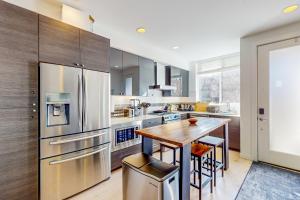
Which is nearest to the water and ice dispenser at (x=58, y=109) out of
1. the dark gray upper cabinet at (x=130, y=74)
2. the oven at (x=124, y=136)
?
the oven at (x=124, y=136)

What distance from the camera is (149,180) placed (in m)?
1.44

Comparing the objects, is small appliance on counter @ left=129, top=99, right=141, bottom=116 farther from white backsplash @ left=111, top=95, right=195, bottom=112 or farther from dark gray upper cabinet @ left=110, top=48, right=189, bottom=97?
dark gray upper cabinet @ left=110, top=48, right=189, bottom=97

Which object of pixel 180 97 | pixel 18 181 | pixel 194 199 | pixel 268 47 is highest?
pixel 268 47

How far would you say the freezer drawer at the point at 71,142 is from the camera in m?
1.82

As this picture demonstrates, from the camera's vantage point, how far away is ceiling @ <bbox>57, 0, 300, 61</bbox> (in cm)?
219

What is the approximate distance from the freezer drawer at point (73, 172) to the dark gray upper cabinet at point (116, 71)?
113cm

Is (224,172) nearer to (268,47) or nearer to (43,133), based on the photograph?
(268,47)

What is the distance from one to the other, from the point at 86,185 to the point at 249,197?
225 cm

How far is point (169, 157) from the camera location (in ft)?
10.9

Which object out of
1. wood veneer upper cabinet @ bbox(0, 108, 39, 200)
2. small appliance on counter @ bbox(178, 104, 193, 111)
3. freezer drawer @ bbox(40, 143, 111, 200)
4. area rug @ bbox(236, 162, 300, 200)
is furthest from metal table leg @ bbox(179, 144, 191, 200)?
small appliance on counter @ bbox(178, 104, 193, 111)

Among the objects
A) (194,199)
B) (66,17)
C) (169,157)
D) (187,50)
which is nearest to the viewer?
(194,199)

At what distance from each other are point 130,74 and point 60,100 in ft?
5.49

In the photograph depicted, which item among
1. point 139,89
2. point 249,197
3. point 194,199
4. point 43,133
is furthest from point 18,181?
point 249,197

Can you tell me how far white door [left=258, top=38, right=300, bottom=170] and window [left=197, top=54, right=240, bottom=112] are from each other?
59.7 inches
